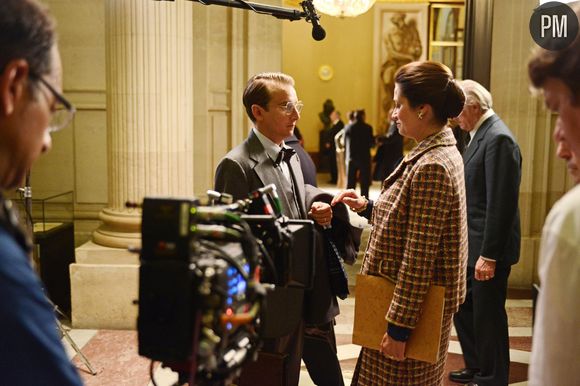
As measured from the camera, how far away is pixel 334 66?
639 inches

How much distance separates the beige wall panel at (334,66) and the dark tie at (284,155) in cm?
1282

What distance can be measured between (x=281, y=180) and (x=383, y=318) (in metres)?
0.88

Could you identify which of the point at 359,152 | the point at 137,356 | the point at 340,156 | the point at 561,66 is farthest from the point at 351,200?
the point at 340,156

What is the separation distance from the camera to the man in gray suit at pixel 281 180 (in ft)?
9.70

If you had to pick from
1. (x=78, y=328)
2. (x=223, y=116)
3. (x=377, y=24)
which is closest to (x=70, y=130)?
(x=223, y=116)

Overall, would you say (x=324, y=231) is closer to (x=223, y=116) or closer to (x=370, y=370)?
(x=370, y=370)

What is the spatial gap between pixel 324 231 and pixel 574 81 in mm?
1850

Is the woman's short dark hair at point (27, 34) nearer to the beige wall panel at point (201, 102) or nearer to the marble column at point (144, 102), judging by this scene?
the marble column at point (144, 102)

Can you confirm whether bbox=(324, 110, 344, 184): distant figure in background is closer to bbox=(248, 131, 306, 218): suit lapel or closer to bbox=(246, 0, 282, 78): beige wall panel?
bbox=(246, 0, 282, 78): beige wall panel

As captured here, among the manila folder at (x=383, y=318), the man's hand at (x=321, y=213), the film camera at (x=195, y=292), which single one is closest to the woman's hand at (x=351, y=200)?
the man's hand at (x=321, y=213)

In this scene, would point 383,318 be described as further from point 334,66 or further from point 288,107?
point 334,66

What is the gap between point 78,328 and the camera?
16.8 feet

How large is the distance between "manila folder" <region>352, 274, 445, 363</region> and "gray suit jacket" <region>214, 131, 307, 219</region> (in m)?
0.66

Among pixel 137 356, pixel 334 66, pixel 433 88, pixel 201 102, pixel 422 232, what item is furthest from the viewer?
pixel 334 66
